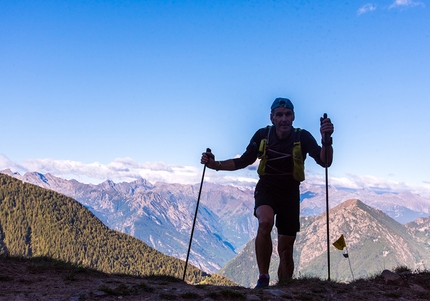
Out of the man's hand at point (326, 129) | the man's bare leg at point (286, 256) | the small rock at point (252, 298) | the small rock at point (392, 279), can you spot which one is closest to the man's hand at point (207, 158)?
the man's bare leg at point (286, 256)

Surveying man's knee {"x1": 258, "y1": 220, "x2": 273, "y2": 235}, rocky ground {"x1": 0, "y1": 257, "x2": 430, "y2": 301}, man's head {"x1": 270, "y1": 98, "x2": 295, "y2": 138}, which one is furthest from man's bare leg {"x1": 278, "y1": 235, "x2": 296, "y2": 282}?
man's head {"x1": 270, "y1": 98, "x2": 295, "y2": 138}

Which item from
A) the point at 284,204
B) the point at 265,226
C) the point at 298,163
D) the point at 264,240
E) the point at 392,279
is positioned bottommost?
the point at 392,279

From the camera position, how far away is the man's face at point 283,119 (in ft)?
30.0

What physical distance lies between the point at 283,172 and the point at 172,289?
12.0ft

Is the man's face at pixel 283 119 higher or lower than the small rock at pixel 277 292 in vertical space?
higher

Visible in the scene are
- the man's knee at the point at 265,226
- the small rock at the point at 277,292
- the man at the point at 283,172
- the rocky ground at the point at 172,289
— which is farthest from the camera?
the man at the point at 283,172

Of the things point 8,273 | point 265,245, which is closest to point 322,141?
point 265,245

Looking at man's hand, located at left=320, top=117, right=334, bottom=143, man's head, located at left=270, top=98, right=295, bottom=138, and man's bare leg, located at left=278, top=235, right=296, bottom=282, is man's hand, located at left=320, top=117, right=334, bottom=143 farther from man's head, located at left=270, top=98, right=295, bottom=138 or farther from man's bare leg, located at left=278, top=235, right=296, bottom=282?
man's bare leg, located at left=278, top=235, right=296, bottom=282

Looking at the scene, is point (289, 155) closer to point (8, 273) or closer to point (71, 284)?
point (71, 284)

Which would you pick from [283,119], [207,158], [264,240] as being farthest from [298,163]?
[207,158]

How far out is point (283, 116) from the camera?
30.0ft

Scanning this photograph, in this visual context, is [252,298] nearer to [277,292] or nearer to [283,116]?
[277,292]

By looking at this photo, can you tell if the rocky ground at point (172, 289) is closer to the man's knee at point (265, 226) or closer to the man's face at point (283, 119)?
the man's knee at point (265, 226)

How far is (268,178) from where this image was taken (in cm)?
918
